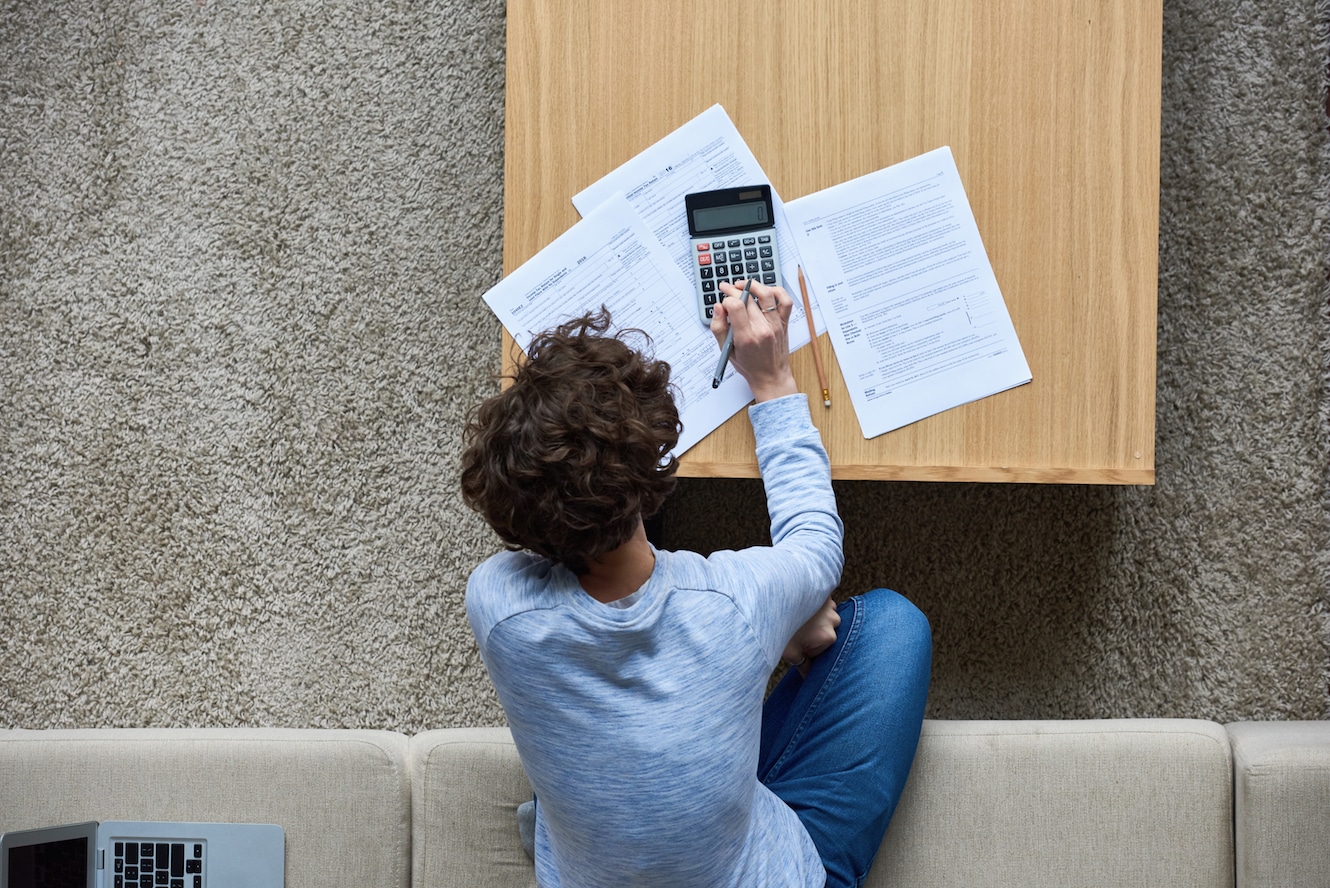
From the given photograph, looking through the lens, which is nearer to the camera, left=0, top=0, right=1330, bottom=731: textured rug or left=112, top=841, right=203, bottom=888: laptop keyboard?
left=112, top=841, right=203, bottom=888: laptop keyboard

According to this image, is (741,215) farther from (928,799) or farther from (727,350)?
(928,799)

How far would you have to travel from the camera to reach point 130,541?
1.47 m

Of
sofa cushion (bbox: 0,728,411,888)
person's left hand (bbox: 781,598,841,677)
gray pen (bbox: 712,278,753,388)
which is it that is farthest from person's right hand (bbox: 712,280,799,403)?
sofa cushion (bbox: 0,728,411,888)

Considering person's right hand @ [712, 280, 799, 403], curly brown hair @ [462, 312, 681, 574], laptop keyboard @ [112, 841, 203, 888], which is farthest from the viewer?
laptop keyboard @ [112, 841, 203, 888]

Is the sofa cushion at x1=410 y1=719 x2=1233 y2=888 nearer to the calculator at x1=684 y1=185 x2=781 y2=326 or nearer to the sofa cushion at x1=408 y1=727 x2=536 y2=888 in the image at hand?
the sofa cushion at x1=408 y1=727 x2=536 y2=888

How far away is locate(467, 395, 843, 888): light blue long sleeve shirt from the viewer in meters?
0.80

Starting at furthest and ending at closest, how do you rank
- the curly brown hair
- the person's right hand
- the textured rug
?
1. the textured rug
2. the person's right hand
3. the curly brown hair

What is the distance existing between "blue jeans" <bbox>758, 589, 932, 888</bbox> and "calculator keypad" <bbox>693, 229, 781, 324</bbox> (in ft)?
1.37

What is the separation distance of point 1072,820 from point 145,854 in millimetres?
1135

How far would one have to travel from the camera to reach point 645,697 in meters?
0.81

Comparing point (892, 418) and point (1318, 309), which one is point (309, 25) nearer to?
point (892, 418)

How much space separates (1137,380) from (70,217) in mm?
1590

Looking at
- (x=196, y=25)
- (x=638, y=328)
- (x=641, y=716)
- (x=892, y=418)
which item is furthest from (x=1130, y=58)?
(x=196, y=25)

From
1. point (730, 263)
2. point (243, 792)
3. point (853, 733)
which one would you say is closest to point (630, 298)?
point (730, 263)
